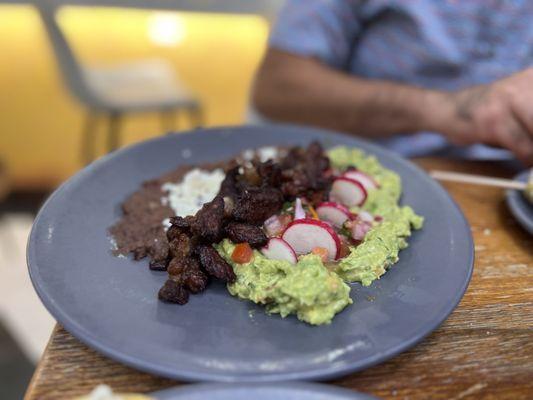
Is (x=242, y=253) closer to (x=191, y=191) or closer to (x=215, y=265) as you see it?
(x=215, y=265)

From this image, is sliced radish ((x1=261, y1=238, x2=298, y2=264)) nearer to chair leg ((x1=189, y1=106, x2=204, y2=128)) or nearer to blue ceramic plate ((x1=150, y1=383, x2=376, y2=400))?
blue ceramic plate ((x1=150, y1=383, x2=376, y2=400))

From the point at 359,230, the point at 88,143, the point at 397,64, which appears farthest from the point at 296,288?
the point at 88,143

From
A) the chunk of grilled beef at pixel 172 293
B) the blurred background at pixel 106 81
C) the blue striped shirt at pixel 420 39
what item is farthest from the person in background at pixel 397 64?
the blurred background at pixel 106 81

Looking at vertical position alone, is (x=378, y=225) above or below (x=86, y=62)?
above

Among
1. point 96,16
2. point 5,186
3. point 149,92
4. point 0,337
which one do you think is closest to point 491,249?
point 0,337

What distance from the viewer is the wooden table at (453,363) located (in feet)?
2.67

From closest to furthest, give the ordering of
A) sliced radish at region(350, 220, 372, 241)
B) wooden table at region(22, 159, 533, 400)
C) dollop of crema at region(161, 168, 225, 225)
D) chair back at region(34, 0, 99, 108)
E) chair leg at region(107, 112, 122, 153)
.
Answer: wooden table at region(22, 159, 533, 400)
sliced radish at region(350, 220, 372, 241)
dollop of crema at region(161, 168, 225, 225)
chair back at region(34, 0, 99, 108)
chair leg at region(107, 112, 122, 153)

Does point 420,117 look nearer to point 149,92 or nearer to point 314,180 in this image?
point 314,180

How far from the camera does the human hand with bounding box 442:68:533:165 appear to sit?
1.34m

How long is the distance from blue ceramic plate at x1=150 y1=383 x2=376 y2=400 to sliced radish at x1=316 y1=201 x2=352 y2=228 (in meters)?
0.45

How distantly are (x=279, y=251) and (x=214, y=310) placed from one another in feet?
0.50

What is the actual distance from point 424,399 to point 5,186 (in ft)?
9.70

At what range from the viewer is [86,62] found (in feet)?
12.9

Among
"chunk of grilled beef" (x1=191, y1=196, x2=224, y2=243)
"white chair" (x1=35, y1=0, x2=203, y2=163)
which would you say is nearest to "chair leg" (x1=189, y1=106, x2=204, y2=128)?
"white chair" (x1=35, y1=0, x2=203, y2=163)
